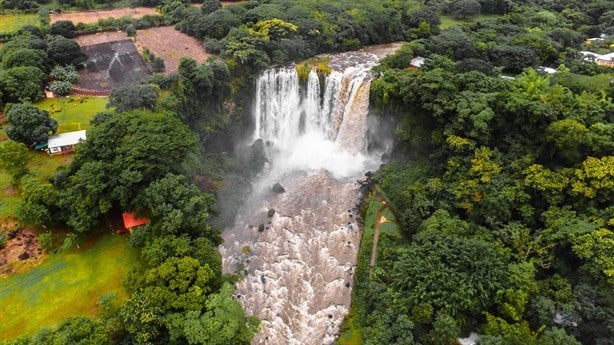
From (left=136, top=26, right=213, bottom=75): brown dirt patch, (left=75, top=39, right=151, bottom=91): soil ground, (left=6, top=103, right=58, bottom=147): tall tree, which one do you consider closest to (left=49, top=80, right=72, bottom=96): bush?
(left=75, top=39, right=151, bottom=91): soil ground

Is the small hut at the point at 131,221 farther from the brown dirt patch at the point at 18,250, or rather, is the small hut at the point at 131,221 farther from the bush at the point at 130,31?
the bush at the point at 130,31

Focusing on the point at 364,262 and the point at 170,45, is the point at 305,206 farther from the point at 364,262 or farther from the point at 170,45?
the point at 170,45

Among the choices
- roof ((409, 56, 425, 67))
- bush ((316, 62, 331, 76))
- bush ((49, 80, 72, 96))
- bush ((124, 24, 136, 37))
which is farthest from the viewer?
bush ((124, 24, 136, 37))

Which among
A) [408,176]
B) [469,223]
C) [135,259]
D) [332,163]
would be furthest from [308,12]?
[135,259]

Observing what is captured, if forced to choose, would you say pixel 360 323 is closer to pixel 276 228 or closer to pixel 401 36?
pixel 276 228

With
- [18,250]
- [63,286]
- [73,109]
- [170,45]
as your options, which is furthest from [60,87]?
[63,286]

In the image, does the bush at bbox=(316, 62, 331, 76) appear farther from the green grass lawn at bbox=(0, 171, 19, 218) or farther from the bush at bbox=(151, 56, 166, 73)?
the green grass lawn at bbox=(0, 171, 19, 218)

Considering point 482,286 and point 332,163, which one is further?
point 332,163

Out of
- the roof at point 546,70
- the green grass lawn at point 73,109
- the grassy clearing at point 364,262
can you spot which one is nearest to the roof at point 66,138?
the green grass lawn at point 73,109
